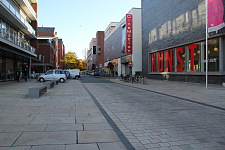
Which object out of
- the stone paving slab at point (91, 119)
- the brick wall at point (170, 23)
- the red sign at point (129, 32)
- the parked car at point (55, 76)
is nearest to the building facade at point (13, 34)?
the parked car at point (55, 76)

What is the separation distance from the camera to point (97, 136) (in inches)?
180

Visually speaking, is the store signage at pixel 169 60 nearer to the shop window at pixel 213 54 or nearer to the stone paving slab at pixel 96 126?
the shop window at pixel 213 54

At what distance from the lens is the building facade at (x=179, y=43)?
20312 millimetres

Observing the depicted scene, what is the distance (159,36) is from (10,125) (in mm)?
29119

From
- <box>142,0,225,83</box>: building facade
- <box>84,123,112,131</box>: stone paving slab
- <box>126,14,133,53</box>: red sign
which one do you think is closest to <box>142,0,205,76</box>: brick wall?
<box>142,0,225,83</box>: building facade

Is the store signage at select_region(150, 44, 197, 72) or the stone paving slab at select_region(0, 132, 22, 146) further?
the store signage at select_region(150, 44, 197, 72)

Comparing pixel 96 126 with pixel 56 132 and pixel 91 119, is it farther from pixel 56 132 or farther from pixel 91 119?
pixel 56 132

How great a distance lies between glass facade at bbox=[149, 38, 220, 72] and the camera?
20.3m

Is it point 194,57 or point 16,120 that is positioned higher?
point 194,57

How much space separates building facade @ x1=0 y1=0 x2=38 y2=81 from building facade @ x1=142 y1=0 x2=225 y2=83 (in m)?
19.0

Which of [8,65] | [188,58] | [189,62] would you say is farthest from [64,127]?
[8,65]

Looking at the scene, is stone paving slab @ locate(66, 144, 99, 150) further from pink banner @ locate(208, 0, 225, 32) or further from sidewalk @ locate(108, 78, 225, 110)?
pink banner @ locate(208, 0, 225, 32)

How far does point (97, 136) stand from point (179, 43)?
23.9m

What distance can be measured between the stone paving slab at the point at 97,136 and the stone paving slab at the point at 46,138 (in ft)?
0.55
